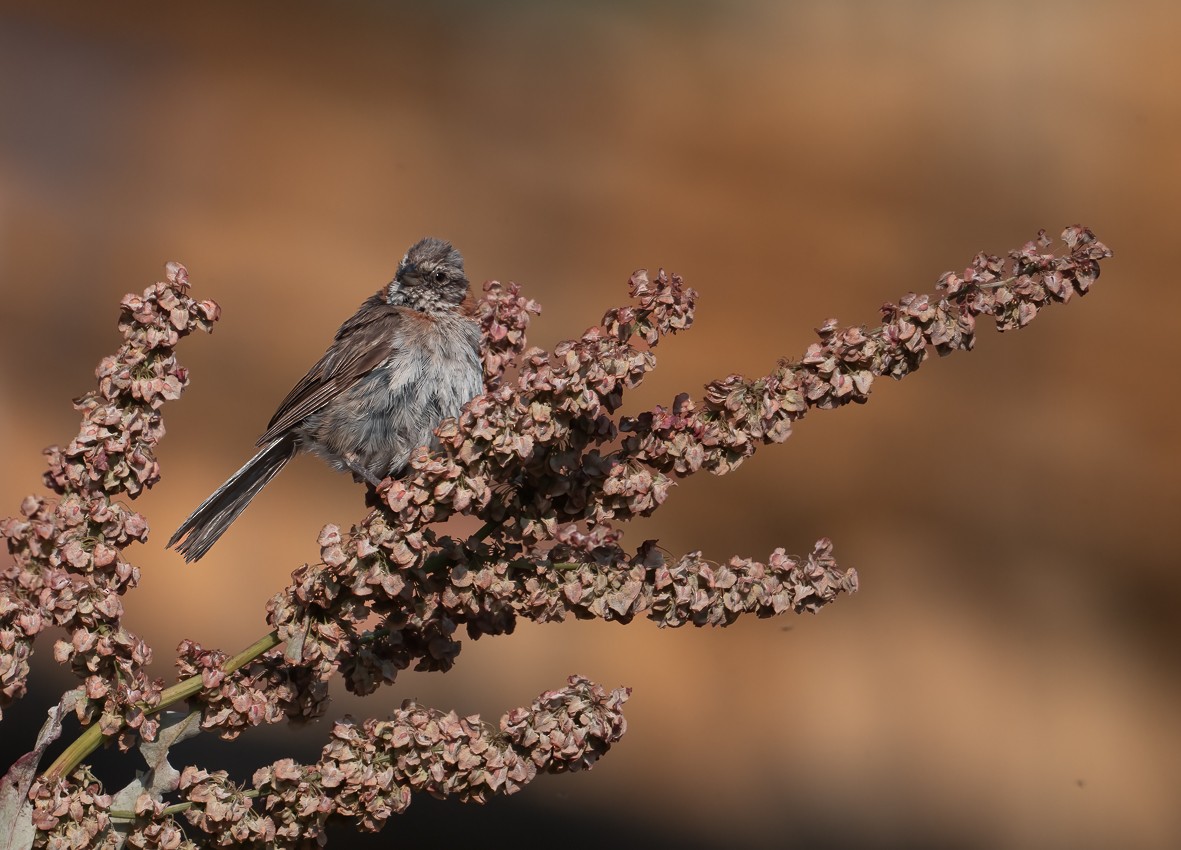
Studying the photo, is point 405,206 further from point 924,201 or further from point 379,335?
point 924,201

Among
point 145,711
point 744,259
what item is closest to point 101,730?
point 145,711

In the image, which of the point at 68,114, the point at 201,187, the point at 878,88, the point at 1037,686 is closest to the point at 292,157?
the point at 201,187

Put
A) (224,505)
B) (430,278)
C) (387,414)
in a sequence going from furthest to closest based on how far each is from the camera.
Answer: (430,278), (387,414), (224,505)

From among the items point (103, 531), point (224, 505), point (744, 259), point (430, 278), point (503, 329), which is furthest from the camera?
point (744, 259)

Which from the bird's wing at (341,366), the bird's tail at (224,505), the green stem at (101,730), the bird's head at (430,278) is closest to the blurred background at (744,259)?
the bird's head at (430,278)

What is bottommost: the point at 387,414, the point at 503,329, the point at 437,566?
the point at 437,566

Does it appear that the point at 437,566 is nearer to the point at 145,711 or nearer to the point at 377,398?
the point at 145,711
